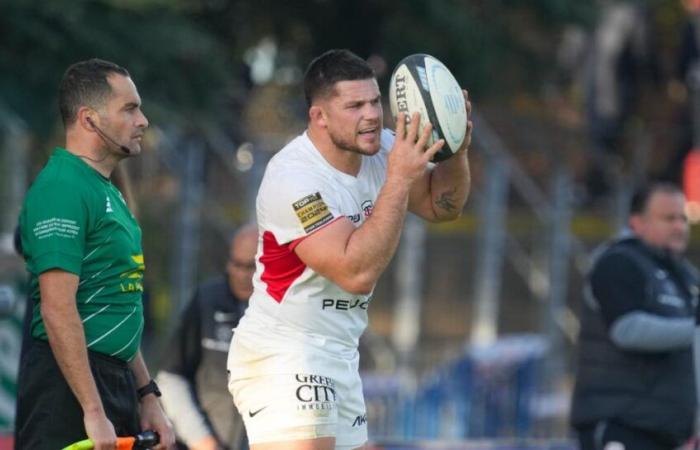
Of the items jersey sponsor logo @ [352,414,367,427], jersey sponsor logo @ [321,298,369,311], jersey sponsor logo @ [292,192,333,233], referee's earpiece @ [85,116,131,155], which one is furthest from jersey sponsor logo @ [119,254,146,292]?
jersey sponsor logo @ [352,414,367,427]

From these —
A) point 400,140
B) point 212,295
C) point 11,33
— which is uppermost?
point 11,33

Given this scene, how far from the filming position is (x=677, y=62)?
22734 millimetres

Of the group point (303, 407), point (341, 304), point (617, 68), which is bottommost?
point (303, 407)

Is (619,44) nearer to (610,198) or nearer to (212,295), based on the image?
(610,198)

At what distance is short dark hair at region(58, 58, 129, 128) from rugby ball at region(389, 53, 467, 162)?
1086mm

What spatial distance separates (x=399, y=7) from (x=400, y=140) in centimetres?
1067

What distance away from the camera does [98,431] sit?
580cm

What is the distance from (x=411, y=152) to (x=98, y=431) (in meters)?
1.51

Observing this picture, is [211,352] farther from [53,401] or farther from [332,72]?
[53,401]

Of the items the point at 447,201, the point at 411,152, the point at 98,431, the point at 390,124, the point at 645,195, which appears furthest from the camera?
the point at 390,124

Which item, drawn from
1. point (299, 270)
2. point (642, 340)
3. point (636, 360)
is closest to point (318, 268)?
point (299, 270)

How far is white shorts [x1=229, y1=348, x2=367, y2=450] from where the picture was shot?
21.1 ft

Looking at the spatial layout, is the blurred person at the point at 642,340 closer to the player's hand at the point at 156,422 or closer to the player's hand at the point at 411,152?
the player's hand at the point at 411,152

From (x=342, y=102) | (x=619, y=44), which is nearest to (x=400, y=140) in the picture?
(x=342, y=102)
